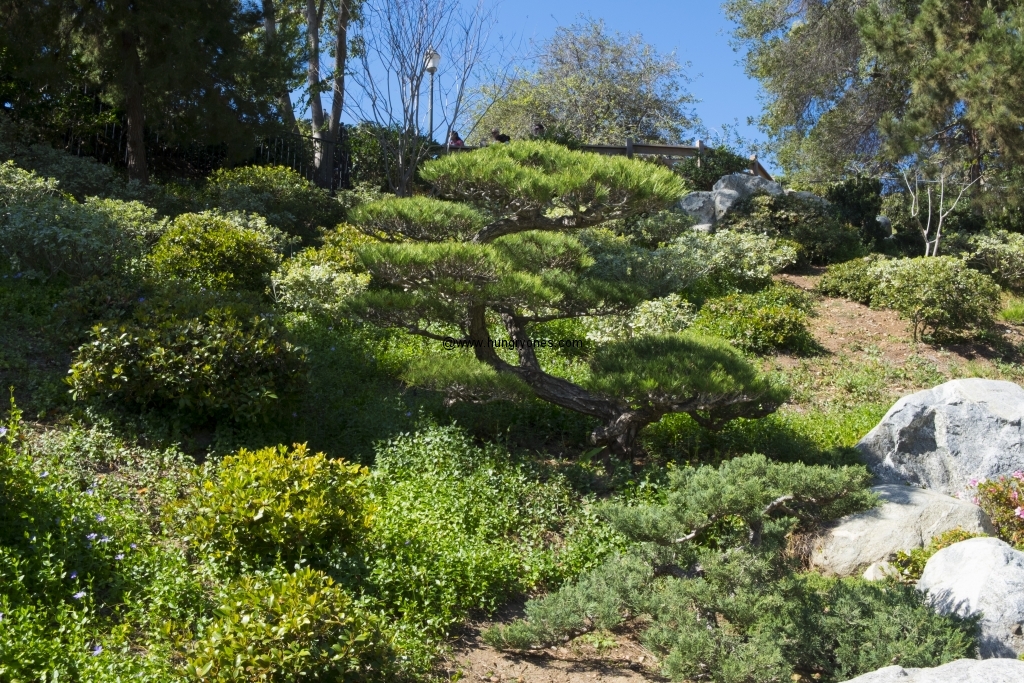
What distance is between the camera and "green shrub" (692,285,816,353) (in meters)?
10.3

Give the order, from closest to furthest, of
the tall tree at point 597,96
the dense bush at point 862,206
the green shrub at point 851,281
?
the green shrub at point 851,281 → the dense bush at point 862,206 → the tall tree at point 597,96

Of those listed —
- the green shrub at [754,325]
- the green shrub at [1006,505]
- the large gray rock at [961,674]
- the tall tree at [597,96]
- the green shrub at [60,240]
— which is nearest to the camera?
the large gray rock at [961,674]

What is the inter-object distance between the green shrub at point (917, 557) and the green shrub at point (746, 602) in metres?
0.94

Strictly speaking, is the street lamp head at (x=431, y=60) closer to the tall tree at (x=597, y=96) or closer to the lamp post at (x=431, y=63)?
the lamp post at (x=431, y=63)

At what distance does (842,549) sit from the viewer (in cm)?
572

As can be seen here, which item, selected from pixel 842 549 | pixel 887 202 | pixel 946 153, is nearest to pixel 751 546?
pixel 842 549

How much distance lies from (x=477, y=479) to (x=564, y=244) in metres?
1.93

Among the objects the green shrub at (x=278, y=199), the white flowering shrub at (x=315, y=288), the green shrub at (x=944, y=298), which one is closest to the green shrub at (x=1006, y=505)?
the green shrub at (x=944, y=298)

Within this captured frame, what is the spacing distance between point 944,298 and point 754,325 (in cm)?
251

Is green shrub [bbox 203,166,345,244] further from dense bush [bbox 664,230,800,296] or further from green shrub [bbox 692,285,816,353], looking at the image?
green shrub [bbox 692,285,816,353]

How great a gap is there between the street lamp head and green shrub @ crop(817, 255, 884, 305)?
672cm

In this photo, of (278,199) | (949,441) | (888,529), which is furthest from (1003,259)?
(278,199)

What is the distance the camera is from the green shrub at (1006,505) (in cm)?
607

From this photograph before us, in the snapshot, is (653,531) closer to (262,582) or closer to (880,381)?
(262,582)
